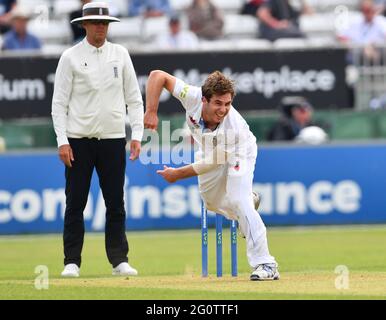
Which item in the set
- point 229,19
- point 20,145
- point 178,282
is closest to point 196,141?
A: point 178,282

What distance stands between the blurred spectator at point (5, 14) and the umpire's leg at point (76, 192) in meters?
8.95

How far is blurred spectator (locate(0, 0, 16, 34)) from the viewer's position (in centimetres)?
1926

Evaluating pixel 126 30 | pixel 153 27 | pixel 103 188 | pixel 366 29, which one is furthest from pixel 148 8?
pixel 103 188

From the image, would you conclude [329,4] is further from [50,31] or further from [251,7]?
[50,31]

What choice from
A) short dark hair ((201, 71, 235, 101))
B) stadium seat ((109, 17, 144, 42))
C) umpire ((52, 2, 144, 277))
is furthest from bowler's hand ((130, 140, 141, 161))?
stadium seat ((109, 17, 144, 42))

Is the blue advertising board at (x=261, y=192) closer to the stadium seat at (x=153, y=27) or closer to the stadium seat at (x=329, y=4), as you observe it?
the stadium seat at (x=153, y=27)

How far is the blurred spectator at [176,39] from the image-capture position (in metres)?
18.7

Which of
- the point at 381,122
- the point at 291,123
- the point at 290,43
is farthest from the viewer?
the point at 290,43

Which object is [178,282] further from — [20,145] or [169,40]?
[169,40]

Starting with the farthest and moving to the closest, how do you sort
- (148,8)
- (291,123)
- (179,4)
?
(179,4) → (148,8) → (291,123)

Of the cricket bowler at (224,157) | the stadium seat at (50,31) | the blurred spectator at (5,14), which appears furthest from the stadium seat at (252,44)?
the cricket bowler at (224,157)

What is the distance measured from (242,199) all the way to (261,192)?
7171mm

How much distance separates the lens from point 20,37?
18406 millimetres

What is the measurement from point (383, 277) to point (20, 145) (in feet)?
28.2
